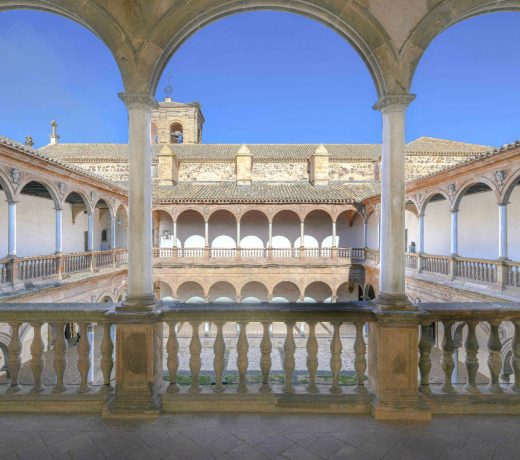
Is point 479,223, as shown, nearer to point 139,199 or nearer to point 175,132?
point 139,199

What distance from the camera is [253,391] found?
306 cm

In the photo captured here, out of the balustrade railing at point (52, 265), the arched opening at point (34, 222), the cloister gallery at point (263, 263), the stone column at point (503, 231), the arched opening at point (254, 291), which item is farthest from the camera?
the arched opening at point (254, 291)

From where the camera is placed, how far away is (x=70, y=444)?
2514 mm

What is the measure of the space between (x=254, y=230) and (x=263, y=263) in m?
3.56

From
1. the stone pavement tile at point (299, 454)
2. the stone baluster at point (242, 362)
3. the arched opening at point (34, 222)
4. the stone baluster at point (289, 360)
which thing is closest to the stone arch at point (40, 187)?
the arched opening at point (34, 222)

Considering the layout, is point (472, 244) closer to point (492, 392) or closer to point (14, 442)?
point (492, 392)

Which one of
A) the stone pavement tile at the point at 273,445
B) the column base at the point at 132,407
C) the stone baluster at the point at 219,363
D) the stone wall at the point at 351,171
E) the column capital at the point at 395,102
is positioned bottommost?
the stone pavement tile at the point at 273,445

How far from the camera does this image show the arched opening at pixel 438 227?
630 inches

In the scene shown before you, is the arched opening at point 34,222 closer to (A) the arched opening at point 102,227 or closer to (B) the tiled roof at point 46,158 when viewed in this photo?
(B) the tiled roof at point 46,158

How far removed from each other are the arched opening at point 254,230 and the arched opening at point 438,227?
899 cm

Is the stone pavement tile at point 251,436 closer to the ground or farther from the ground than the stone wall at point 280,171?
closer to the ground

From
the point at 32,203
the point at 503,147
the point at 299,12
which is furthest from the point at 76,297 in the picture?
the point at 503,147

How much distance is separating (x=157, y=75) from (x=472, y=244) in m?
15.5

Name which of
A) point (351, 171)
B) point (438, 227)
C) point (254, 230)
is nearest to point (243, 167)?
point (254, 230)
